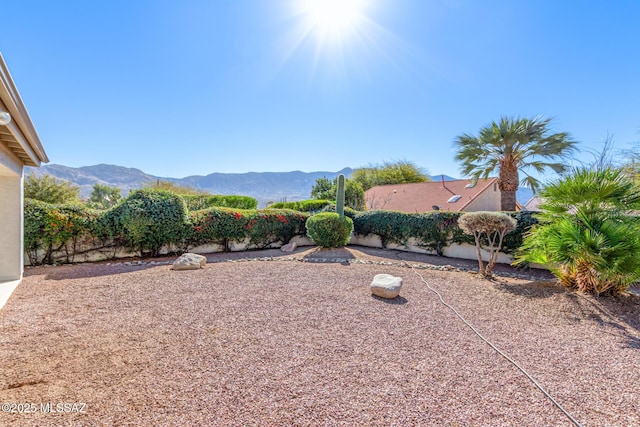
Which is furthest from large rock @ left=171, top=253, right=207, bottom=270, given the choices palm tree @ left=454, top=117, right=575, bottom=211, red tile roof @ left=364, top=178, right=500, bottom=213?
red tile roof @ left=364, top=178, right=500, bottom=213

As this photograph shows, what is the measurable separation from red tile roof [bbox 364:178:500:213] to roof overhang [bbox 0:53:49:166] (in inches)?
690

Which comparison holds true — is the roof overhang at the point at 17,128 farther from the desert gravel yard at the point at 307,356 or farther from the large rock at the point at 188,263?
the large rock at the point at 188,263

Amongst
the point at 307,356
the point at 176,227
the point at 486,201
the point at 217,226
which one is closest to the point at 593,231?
the point at 307,356

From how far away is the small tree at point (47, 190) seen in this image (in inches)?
655

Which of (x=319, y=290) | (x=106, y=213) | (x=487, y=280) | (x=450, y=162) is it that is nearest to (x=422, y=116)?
(x=450, y=162)

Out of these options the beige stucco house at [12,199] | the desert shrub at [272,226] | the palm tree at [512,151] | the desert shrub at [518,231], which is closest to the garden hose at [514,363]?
the desert shrub at [518,231]

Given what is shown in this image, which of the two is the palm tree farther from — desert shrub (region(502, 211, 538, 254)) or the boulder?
the boulder

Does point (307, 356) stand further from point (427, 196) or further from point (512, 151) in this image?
point (427, 196)

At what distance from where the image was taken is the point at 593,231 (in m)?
4.82

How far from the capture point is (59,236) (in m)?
7.25

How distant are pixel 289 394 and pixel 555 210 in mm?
6235

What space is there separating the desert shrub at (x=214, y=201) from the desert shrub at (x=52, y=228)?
8.87 metres

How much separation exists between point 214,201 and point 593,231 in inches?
707

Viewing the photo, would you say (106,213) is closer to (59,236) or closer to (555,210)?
(59,236)
